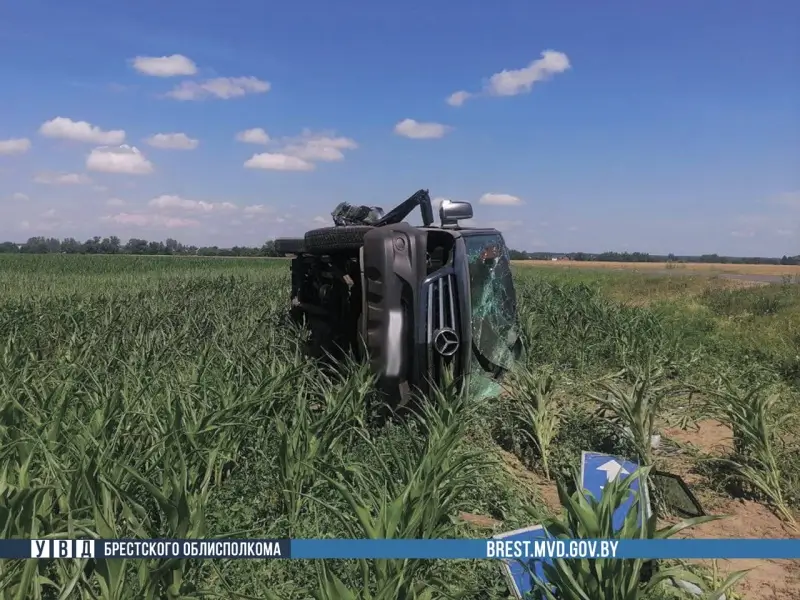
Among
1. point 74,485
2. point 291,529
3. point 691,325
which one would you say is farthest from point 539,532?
point 691,325

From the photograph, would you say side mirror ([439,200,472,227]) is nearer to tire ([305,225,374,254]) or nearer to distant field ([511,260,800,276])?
tire ([305,225,374,254])

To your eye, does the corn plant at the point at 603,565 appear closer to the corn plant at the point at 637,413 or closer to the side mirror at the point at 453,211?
the corn plant at the point at 637,413

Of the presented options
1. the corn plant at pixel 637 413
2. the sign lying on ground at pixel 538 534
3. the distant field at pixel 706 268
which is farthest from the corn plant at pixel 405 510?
the distant field at pixel 706 268

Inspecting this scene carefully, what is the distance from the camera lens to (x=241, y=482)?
2.96 m

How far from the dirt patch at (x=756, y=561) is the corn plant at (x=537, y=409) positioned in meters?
1.01

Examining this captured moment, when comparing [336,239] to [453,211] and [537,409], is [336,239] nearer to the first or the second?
[453,211]

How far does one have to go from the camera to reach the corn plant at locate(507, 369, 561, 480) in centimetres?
399

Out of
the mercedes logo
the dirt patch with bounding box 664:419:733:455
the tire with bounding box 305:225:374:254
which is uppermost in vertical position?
the tire with bounding box 305:225:374:254

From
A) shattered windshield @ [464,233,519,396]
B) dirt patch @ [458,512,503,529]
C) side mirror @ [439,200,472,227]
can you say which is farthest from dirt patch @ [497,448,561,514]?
side mirror @ [439,200,472,227]

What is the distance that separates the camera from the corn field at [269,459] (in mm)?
2012

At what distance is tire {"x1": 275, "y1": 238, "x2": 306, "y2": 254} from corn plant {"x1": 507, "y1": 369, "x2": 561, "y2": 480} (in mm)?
2328

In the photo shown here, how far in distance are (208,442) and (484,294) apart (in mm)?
2384

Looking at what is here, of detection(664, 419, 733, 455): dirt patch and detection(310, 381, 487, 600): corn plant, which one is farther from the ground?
detection(310, 381, 487, 600): corn plant

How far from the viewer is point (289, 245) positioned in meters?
5.66
